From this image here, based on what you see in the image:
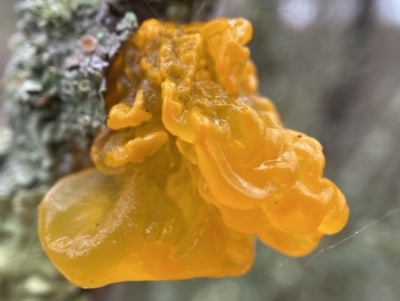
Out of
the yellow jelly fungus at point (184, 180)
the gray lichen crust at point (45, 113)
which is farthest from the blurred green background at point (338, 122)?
the yellow jelly fungus at point (184, 180)

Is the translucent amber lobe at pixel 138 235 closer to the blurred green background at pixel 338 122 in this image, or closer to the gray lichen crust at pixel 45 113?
the gray lichen crust at pixel 45 113

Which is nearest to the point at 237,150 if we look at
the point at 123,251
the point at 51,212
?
A: the point at 123,251

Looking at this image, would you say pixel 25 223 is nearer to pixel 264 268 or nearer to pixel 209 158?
pixel 209 158

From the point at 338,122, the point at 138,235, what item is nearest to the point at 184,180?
the point at 138,235

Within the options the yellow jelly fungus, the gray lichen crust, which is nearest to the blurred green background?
the gray lichen crust

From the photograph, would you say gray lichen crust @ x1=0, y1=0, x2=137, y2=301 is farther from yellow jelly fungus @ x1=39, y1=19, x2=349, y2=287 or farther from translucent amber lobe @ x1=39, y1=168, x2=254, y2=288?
translucent amber lobe @ x1=39, y1=168, x2=254, y2=288

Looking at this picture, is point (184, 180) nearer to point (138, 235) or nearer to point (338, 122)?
point (138, 235)

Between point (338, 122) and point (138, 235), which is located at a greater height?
point (138, 235)
